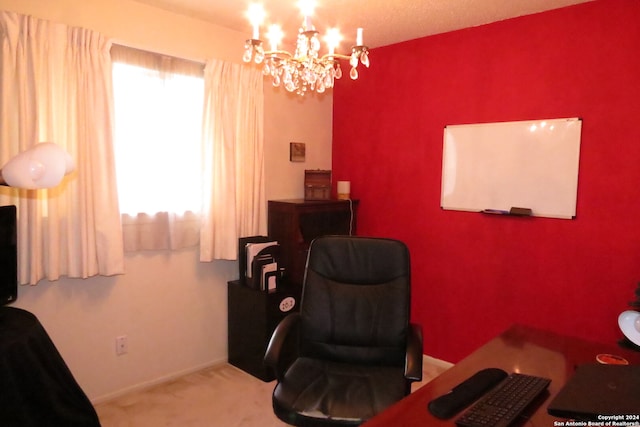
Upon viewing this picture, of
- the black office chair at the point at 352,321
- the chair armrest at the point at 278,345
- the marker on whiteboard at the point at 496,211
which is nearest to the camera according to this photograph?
the chair armrest at the point at 278,345

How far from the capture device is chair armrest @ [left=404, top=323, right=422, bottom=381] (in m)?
1.56

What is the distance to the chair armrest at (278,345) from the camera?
66.8 inches

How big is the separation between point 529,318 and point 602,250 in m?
0.62

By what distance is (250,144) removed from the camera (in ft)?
9.96

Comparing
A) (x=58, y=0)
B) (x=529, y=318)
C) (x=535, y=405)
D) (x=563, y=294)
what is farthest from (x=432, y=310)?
(x=58, y=0)

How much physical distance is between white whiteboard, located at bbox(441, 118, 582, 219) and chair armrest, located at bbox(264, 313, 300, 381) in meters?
1.66

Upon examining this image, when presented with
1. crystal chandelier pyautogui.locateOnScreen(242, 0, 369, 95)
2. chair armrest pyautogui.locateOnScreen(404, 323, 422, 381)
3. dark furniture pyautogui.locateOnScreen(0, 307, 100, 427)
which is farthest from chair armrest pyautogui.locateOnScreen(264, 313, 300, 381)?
crystal chandelier pyautogui.locateOnScreen(242, 0, 369, 95)

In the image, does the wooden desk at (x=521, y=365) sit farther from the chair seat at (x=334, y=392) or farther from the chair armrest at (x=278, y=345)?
the chair armrest at (x=278, y=345)

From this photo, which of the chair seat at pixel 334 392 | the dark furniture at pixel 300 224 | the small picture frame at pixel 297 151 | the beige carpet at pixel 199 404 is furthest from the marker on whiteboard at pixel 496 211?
the small picture frame at pixel 297 151

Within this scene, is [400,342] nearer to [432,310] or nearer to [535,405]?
[535,405]

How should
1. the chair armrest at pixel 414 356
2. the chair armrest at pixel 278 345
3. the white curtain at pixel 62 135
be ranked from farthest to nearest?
1. the white curtain at pixel 62 135
2. the chair armrest at pixel 278 345
3. the chair armrest at pixel 414 356

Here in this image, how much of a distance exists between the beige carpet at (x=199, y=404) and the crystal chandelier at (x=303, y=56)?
1885 mm

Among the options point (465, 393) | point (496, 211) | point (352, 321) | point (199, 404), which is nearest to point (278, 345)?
point (352, 321)

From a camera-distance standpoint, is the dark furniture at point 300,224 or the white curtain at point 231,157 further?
the dark furniture at point 300,224
